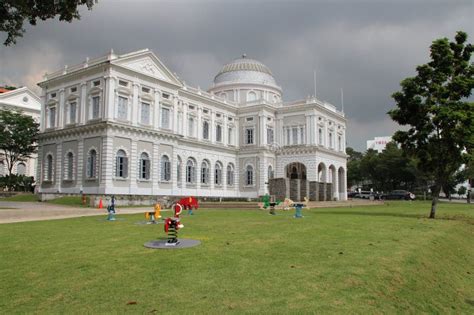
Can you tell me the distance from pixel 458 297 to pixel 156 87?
1552 inches

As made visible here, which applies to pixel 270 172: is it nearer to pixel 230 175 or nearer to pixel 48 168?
pixel 230 175

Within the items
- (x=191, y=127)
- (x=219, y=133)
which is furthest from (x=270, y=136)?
(x=191, y=127)

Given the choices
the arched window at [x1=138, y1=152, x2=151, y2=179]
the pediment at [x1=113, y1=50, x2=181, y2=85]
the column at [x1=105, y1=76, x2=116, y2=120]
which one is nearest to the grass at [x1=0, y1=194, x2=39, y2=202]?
the arched window at [x1=138, y1=152, x2=151, y2=179]

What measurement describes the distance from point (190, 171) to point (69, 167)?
15025mm

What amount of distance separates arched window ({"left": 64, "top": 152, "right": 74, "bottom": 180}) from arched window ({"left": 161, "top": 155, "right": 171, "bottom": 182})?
906 cm

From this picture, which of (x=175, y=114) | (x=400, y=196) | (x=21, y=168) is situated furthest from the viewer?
(x=400, y=196)

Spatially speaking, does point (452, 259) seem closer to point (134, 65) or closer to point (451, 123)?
point (451, 123)

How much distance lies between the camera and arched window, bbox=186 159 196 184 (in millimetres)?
52344

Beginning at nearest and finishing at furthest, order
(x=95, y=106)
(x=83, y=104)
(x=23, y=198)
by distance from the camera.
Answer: (x=23, y=198)
(x=95, y=106)
(x=83, y=104)

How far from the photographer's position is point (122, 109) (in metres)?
41.6

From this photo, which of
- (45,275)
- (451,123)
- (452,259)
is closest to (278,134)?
(451,123)

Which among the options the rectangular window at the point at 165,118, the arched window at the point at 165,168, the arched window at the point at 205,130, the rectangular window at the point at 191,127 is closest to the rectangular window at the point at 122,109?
the rectangular window at the point at 165,118

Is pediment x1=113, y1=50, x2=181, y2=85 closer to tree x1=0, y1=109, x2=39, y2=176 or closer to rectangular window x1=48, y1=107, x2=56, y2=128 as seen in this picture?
rectangular window x1=48, y1=107, x2=56, y2=128

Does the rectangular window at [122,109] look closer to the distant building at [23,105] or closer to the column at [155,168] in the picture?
the column at [155,168]
